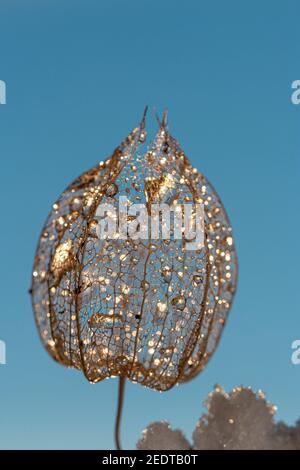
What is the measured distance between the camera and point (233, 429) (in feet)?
8.56

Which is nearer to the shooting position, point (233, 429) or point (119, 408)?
point (233, 429)

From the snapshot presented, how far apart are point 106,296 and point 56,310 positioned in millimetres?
293

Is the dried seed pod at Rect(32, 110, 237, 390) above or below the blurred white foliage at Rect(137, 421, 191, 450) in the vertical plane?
above

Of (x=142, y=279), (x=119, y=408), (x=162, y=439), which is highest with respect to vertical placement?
(x=142, y=279)

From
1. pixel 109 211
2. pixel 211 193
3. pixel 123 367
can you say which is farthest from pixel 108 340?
pixel 211 193

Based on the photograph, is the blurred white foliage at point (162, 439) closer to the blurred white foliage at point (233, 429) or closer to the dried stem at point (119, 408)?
the blurred white foliage at point (233, 429)

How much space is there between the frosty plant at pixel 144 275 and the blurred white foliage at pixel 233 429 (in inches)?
5.5

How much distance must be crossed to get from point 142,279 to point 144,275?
0.02 m

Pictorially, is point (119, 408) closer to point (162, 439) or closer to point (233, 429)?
point (162, 439)

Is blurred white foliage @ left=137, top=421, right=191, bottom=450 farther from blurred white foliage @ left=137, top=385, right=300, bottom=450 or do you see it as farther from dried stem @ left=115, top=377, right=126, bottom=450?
dried stem @ left=115, top=377, right=126, bottom=450

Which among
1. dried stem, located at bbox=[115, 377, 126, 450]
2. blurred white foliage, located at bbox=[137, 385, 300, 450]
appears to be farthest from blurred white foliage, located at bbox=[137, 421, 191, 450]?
dried stem, located at bbox=[115, 377, 126, 450]

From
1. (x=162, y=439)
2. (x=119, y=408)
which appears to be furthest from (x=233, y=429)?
(x=119, y=408)

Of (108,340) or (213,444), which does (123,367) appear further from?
(213,444)

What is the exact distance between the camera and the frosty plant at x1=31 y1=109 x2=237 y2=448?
2.68m
